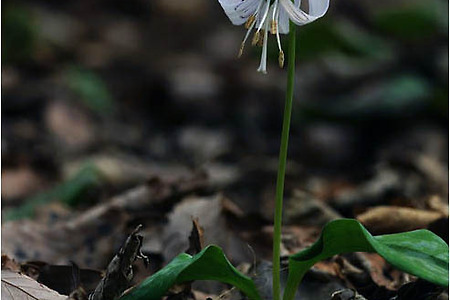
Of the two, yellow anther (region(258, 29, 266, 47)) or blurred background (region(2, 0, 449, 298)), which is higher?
yellow anther (region(258, 29, 266, 47))

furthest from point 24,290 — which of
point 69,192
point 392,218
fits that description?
→ point 69,192

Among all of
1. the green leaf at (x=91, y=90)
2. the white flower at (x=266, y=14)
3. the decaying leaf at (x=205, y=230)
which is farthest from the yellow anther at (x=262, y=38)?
the green leaf at (x=91, y=90)

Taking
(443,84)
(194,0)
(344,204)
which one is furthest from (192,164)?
(194,0)

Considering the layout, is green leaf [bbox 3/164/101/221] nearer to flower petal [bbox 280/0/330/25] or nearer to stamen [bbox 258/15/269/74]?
stamen [bbox 258/15/269/74]

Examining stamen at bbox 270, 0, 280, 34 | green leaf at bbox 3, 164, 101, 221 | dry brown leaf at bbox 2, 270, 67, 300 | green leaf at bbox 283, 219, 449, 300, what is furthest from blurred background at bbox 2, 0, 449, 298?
stamen at bbox 270, 0, 280, 34

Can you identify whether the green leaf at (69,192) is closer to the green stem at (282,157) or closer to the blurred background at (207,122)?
the blurred background at (207,122)

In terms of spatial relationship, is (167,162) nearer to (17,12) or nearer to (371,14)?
(17,12)

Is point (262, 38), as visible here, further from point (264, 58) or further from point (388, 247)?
point (388, 247)
